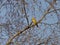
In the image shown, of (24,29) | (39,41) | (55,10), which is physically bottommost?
(39,41)

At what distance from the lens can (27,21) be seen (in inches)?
211

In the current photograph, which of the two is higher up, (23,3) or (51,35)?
(23,3)

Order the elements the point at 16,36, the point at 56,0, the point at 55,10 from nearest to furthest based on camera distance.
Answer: the point at 56,0
the point at 55,10
the point at 16,36

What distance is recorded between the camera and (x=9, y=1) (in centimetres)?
561

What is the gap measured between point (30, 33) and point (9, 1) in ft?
3.38

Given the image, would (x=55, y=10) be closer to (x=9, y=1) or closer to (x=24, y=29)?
(x=24, y=29)

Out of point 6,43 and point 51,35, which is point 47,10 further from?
point 6,43

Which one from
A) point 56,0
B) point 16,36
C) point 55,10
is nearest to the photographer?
point 56,0

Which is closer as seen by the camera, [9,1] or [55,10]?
[55,10]

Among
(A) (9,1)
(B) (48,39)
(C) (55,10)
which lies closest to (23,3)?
(A) (9,1)

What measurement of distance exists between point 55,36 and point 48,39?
23cm

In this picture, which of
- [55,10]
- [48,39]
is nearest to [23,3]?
[55,10]

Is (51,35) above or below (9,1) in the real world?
below

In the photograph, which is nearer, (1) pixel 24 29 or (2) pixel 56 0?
(2) pixel 56 0
